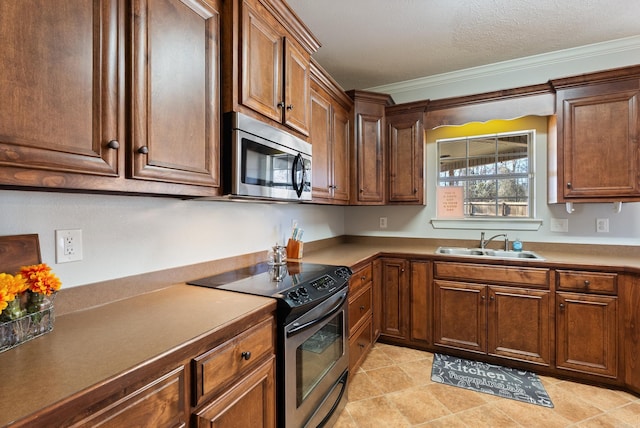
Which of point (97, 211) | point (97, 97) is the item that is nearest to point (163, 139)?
point (97, 97)

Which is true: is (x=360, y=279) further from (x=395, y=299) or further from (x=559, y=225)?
(x=559, y=225)

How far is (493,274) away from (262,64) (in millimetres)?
2229

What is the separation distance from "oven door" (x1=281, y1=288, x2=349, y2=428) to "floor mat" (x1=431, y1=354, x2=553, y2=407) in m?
0.91

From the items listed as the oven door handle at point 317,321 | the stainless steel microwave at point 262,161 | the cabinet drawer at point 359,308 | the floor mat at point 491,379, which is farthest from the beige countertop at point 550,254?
the floor mat at point 491,379

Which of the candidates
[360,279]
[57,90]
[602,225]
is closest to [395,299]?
[360,279]

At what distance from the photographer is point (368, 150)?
2932mm

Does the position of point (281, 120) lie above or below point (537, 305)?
above

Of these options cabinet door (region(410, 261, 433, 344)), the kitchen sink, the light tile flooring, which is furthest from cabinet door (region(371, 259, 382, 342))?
the kitchen sink

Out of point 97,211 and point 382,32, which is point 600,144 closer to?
point 382,32

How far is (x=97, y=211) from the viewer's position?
1.24 metres

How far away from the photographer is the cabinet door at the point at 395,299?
2.71 metres

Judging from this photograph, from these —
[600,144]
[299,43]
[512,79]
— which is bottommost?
[600,144]

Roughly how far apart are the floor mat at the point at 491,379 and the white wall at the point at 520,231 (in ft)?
3.76

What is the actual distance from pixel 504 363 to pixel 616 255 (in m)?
1.26
